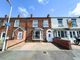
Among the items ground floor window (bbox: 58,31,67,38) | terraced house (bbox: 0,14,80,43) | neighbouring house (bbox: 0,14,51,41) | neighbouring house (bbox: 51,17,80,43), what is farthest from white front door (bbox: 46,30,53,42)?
ground floor window (bbox: 58,31,67,38)

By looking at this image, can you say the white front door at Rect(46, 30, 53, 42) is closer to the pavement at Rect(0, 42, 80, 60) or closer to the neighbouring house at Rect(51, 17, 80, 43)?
the neighbouring house at Rect(51, 17, 80, 43)

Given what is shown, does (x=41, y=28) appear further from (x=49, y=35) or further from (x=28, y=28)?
(x=28, y=28)

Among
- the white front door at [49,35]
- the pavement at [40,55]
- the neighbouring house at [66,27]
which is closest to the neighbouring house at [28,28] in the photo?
the white front door at [49,35]

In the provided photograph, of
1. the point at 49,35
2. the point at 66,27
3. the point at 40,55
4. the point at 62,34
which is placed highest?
the point at 66,27

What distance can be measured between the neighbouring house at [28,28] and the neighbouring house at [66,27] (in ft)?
5.45

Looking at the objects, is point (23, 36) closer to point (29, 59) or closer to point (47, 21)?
point (47, 21)

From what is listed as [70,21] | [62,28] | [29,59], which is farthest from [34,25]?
[29,59]

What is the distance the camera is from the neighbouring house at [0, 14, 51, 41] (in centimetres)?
2330

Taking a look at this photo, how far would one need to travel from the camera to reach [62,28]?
2392 cm

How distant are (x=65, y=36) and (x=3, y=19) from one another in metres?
17.6

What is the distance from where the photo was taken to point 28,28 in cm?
2438

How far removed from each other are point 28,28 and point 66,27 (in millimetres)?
10246

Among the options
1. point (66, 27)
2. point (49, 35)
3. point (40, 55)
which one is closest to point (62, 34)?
point (66, 27)

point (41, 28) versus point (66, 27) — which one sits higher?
point (66, 27)
